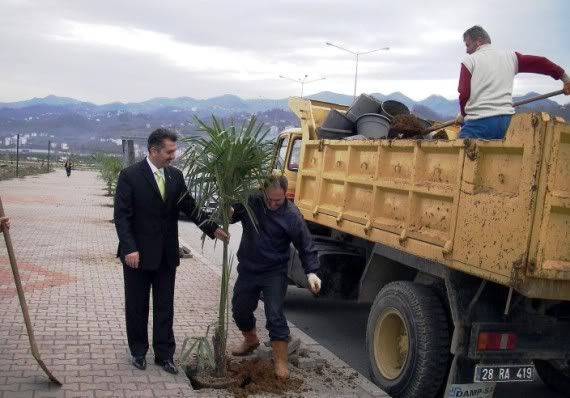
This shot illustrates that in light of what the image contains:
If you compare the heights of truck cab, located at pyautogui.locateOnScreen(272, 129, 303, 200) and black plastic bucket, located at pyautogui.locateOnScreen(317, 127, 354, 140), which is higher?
black plastic bucket, located at pyautogui.locateOnScreen(317, 127, 354, 140)

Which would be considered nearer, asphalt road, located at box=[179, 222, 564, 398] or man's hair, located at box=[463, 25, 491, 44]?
man's hair, located at box=[463, 25, 491, 44]

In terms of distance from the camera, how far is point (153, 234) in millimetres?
5047

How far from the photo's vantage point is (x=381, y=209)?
18.8 ft

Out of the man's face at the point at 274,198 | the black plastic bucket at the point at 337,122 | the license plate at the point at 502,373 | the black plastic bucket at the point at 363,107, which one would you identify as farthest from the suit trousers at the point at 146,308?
the black plastic bucket at the point at 363,107

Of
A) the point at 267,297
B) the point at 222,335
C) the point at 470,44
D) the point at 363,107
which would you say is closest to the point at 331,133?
the point at 363,107

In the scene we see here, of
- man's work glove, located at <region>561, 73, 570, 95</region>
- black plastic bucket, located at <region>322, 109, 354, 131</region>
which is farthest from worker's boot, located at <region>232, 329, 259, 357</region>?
man's work glove, located at <region>561, 73, 570, 95</region>

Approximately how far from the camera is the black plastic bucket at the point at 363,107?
7.75 meters

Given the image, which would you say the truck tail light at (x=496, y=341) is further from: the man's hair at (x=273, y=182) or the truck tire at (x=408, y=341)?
the man's hair at (x=273, y=182)

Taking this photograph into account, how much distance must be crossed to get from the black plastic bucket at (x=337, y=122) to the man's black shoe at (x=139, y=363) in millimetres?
3778

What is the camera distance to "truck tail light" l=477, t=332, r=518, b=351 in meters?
4.43

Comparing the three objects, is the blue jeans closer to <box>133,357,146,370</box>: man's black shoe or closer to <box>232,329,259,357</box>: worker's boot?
<box>232,329,259,357</box>: worker's boot

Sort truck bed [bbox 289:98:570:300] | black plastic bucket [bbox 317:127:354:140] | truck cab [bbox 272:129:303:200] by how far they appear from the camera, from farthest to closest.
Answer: truck cab [bbox 272:129:303:200]
black plastic bucket [bbox 317:127:354:140]
truck bed [bbox 289:98:570:300]

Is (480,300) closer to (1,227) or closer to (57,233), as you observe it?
(1,227)

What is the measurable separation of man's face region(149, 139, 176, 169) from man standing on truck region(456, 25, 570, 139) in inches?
94.8
